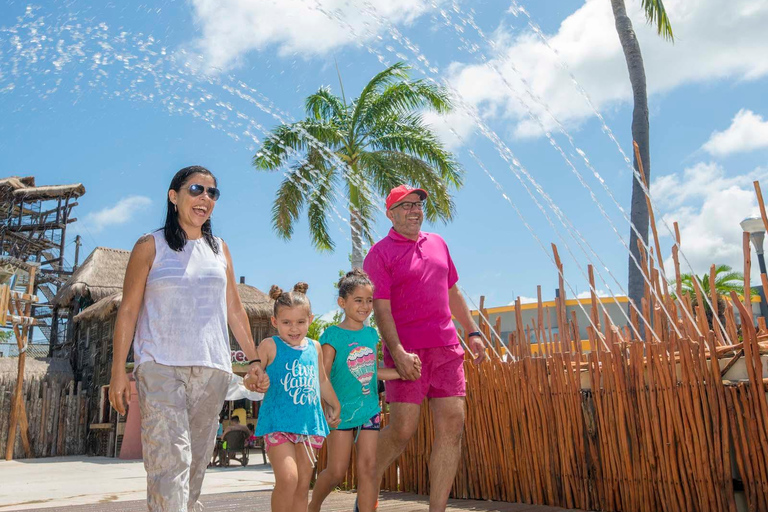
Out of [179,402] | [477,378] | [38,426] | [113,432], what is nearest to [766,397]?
[477,378]

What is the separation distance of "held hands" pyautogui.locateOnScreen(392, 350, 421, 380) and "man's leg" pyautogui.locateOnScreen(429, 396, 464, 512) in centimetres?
29

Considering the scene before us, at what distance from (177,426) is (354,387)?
106 centimetres

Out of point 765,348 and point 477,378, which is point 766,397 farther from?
point 477,378

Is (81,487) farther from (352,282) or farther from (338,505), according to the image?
(352,282)

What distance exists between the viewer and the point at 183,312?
8.00 ft

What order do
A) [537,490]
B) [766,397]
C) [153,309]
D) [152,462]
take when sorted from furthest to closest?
[537,490] → [766,397] → [153,309] → [152,462]

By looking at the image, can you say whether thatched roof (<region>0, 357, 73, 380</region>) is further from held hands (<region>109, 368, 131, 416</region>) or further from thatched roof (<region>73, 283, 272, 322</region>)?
held hands (<region>109, 368, 131, 416</region>)

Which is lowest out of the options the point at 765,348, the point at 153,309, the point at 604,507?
the point at 604,507

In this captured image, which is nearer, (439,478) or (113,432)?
(439,478)

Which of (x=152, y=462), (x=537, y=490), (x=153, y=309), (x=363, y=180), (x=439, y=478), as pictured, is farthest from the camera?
(x=363, y=180)

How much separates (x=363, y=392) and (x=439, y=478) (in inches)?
21.8

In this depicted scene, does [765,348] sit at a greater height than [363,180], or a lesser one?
lesser

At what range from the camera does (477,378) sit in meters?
4.27

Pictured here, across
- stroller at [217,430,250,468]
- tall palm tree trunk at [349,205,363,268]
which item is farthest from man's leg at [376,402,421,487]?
tall palm tree trunk at [349,205,363,268]
